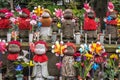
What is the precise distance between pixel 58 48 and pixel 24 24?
885 mm

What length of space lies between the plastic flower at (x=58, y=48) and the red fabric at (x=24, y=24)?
30.8 inches

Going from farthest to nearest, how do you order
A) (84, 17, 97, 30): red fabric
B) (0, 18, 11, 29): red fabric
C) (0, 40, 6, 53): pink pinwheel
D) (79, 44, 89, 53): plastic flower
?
1. (0, 18, 11, 29): red fabric
2. (84, 17, 97, 30): red fabric
3. (0, 40, 6, 53): pink pinwheel
4. (79, 44, 89, 53): plastic flower

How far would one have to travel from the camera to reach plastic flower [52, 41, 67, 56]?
22.0 ft

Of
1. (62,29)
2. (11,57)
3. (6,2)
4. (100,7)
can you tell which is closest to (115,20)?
(62,29)

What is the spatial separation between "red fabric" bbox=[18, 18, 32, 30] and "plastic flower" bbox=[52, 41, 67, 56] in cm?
78

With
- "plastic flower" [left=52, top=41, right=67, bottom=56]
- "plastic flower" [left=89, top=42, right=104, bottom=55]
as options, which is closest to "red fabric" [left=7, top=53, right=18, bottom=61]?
"plastic flower" [left=52, top=41, right=67, bottom=56]

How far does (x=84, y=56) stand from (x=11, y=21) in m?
1.63

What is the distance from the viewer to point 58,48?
672 centimetres

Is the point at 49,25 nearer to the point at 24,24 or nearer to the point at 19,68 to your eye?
the point at 24,24

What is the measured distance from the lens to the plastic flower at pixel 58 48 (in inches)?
264

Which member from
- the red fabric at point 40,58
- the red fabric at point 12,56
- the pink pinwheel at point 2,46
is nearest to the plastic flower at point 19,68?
the red fabric at point 12,56

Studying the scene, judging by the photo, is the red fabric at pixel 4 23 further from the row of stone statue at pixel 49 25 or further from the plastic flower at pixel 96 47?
the plastic flower at pixel 96 47

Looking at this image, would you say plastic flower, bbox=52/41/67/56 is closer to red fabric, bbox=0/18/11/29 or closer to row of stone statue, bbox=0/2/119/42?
row of stone statue, bbox=0/2/119/42

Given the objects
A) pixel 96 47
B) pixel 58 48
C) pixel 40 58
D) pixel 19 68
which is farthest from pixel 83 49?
pixel 19 68
